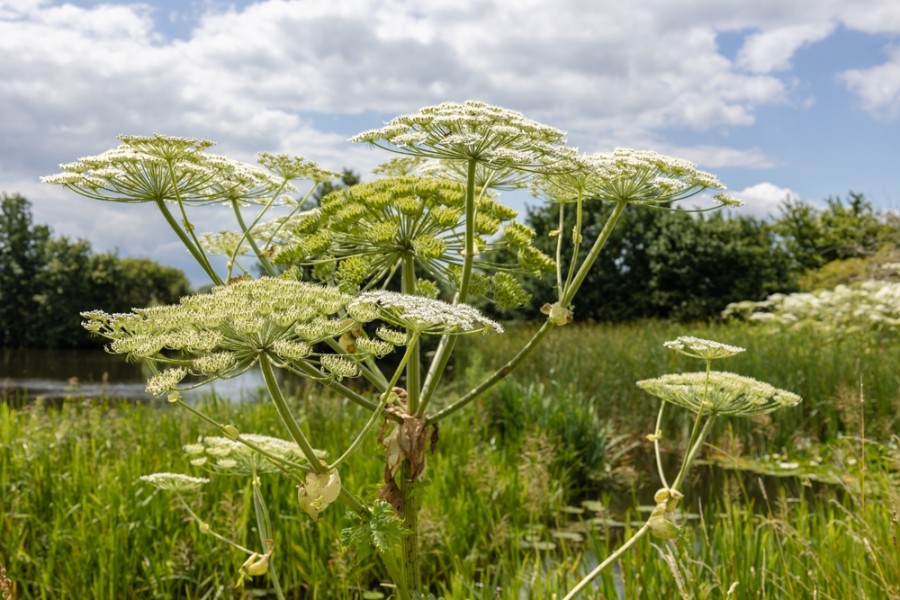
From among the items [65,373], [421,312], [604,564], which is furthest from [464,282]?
[65,373]

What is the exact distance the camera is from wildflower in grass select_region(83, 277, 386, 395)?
5.34 ft

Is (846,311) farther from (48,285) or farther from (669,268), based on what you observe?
(48,285)

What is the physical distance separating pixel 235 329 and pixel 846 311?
53.3ft

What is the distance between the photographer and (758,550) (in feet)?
12.6

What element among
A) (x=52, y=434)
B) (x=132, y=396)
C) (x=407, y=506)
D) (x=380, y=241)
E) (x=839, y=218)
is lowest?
(x=132, y=396)

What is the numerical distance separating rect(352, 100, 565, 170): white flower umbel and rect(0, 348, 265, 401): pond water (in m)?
16.0

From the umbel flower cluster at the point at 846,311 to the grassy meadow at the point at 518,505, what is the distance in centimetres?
367

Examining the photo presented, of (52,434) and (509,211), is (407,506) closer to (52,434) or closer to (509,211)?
(509,211)

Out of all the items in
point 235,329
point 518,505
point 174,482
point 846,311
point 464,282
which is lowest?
point 518,505

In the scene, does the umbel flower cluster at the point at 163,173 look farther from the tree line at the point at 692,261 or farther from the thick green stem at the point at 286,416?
the tree line at the point at 692,261

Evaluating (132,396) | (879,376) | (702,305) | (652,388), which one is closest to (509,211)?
(652,388)

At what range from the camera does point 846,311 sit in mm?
15539

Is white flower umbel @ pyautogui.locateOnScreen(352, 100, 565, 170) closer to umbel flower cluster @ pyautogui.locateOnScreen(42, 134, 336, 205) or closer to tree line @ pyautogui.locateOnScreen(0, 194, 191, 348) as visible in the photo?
umbel flower cluster @ pyautogui.locateOnScreen(42, 134, 336, 205)

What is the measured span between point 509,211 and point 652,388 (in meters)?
0.86
